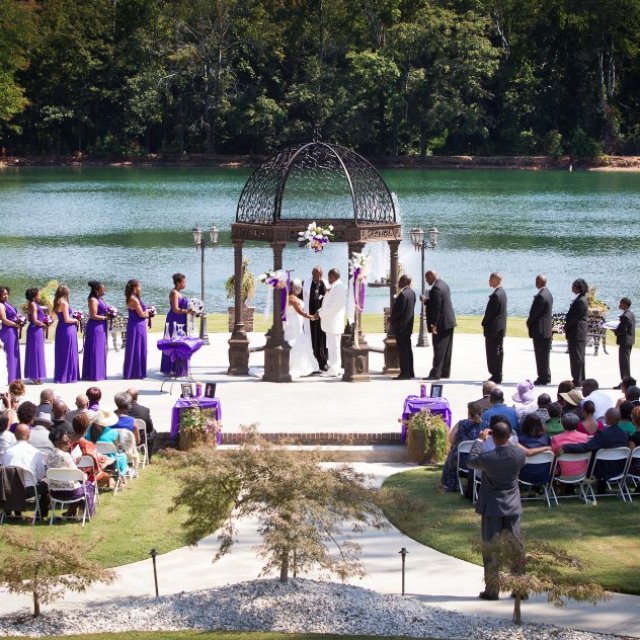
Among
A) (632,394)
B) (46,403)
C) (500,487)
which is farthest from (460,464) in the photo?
(46,403)

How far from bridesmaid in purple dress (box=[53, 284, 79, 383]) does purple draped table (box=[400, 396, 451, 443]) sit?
554 centimetres

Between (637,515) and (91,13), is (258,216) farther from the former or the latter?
(91,13)

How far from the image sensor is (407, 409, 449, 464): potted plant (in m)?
15.9

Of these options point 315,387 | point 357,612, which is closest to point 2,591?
point 357,612

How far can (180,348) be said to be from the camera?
19.7m

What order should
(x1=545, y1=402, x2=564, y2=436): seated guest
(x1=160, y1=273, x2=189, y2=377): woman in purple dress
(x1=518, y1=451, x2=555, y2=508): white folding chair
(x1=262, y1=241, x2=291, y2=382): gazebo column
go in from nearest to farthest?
(x1=518, y1=451, x2=555, y2=508): white folding chair, (x1=545, y1=402, x2=564, y2=436): seated guest, (x1=262, y1=241, x2=291, y2=382): gazebo column, (x1=160, y1=273, x2=189, y2=377): woman in purple dress

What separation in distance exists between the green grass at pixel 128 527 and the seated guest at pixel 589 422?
4.08 meters

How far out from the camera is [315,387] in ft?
65.0

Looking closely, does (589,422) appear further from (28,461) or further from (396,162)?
(396,162)

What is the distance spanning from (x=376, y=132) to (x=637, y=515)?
7829 centimetres

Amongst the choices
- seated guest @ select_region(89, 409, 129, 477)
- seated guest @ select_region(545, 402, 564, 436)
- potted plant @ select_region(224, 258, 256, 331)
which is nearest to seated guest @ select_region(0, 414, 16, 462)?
seated guest @ select_region(89, 409, 129, 477)

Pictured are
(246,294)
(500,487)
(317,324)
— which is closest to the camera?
(500,487)

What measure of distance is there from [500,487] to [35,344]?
10424mm

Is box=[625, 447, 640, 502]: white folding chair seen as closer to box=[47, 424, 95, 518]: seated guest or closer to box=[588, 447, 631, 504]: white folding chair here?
box=[588, 447, 631, 504]: white folding chair
